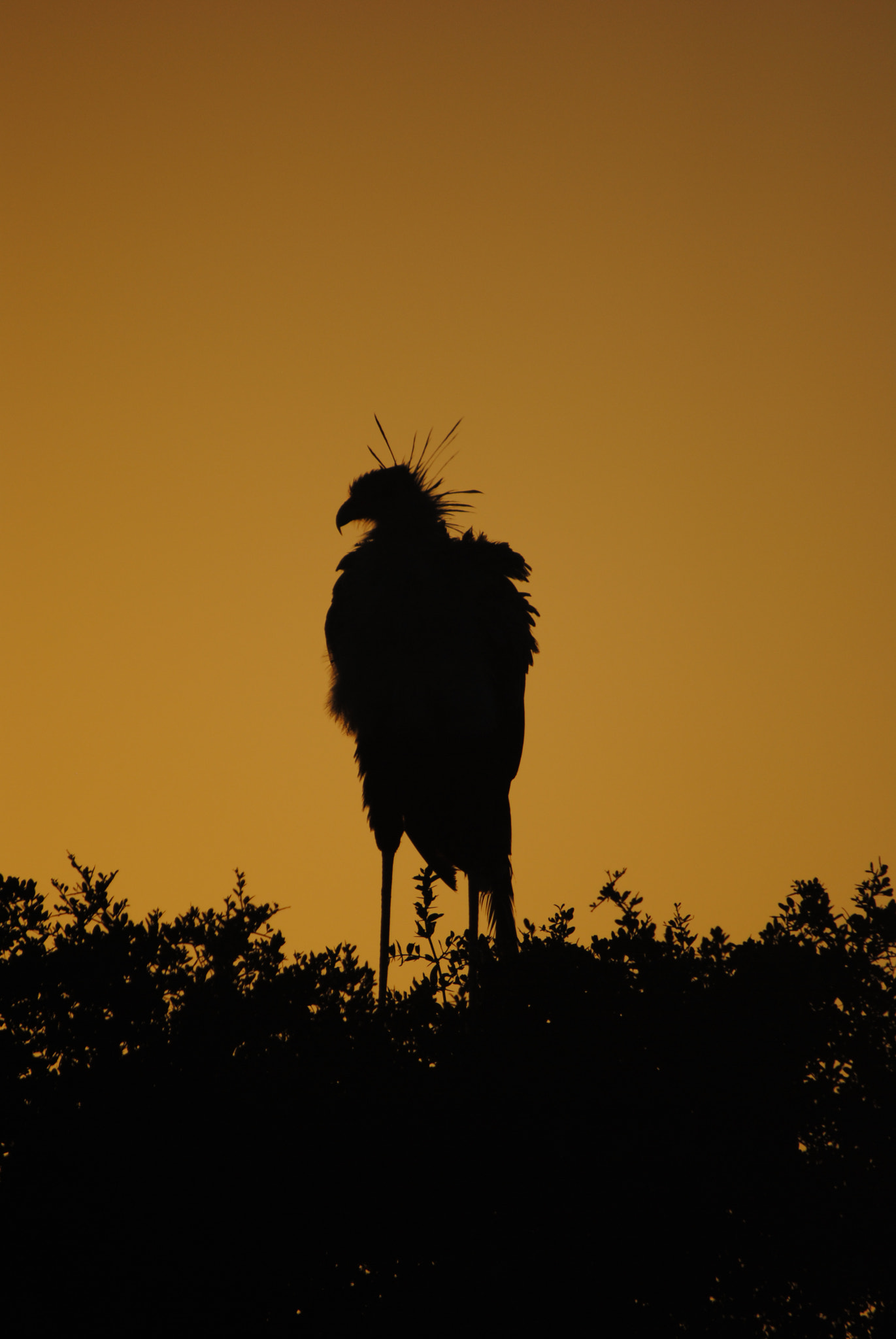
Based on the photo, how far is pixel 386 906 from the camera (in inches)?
310

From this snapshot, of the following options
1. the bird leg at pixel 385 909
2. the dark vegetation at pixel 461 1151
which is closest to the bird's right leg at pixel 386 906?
the bird leg at pixel 385 909

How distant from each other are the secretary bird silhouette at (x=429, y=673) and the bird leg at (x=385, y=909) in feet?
0.04

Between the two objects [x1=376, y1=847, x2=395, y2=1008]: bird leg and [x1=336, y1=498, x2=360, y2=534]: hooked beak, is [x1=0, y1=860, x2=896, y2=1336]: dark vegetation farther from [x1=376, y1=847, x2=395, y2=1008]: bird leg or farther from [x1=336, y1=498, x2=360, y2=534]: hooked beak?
[x1=336, y1=498, x2=360, y2=534]: hooked beak

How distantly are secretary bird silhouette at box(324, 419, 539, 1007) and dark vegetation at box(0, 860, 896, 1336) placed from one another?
3.30 metres

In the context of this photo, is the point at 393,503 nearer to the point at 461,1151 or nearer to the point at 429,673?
the point at 429,673

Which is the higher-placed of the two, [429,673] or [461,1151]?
[429,673]

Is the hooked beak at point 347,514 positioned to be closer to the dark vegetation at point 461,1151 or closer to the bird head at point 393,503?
the bird head at point 393,503

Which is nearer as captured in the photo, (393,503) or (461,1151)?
(461,1151)

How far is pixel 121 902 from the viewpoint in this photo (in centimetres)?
495

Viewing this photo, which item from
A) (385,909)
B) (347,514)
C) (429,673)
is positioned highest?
(347,514)

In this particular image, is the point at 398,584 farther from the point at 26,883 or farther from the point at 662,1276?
the point at 662,1276

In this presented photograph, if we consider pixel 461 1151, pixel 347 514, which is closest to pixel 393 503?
pixel 347 514

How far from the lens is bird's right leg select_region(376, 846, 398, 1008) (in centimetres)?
695

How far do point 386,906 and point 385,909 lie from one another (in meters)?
0.03
